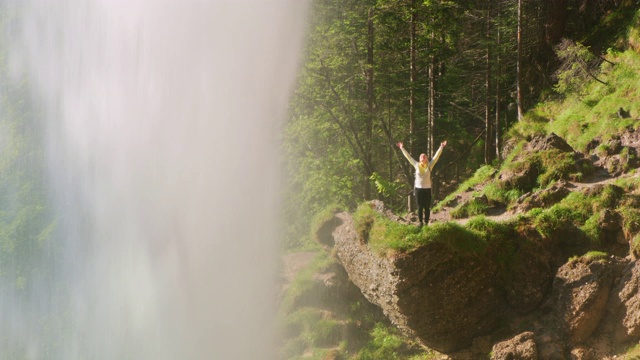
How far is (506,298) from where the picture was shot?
13.6m

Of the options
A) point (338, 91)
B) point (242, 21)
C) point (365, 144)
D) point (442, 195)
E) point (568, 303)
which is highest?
point (242, 21)

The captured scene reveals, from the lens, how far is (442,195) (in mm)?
23438

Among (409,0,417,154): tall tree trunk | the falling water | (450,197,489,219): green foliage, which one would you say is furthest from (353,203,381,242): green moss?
the falling water

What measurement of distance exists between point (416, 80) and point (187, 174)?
9.00m

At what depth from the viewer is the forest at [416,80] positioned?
20.7 metres

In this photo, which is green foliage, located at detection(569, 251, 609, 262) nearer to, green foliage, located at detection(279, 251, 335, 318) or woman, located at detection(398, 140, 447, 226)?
woman, located at detection(398, 140, 447, 226)

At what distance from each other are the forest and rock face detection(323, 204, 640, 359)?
21.4 feet

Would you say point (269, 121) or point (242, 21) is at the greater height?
point (242, 21)

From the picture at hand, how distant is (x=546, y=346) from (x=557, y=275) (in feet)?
4.94

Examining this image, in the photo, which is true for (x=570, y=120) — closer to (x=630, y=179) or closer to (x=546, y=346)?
(x=630, y=179)

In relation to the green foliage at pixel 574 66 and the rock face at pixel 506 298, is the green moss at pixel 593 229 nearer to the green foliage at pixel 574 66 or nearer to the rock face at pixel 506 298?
the rock face at pixel 506 298

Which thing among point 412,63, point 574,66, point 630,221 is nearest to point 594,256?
point 630,221

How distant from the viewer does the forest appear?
20734 mm

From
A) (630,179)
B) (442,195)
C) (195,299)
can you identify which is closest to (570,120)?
(630,179)
